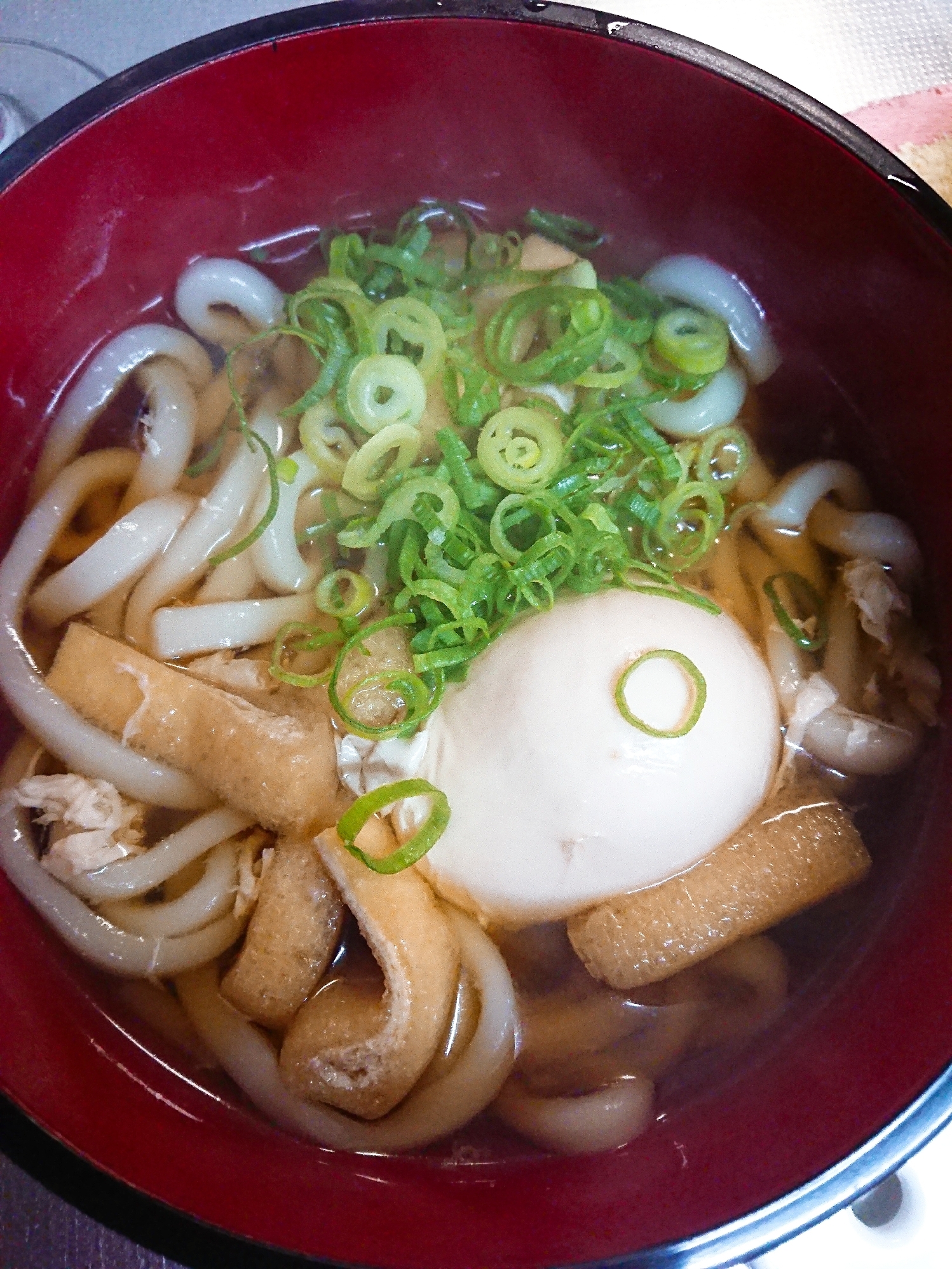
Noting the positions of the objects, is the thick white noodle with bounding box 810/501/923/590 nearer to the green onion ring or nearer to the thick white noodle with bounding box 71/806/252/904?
the green onion ring

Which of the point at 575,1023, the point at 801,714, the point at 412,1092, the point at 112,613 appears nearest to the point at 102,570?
the point at 112,613

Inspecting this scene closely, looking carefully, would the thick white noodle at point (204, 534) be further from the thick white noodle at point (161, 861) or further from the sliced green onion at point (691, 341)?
the sliced green onion at point (691, 341)

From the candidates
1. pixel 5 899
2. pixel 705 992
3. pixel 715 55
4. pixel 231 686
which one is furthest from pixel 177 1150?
pixel 715 55

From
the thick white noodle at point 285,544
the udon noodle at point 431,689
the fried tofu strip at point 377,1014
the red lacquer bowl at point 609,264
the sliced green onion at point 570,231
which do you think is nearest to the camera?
the red lacquer bowl at point 609,264

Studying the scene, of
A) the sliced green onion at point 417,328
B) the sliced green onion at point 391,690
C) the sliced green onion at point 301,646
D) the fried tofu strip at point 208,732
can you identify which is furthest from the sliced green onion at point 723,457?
the fried tofu strip at point 208,732

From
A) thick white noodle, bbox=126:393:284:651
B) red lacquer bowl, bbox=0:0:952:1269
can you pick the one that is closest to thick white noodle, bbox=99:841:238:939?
red lacquer bowl, bbox=0:0:952:1269

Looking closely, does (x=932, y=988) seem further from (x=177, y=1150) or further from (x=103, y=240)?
(x=103, y=240)
